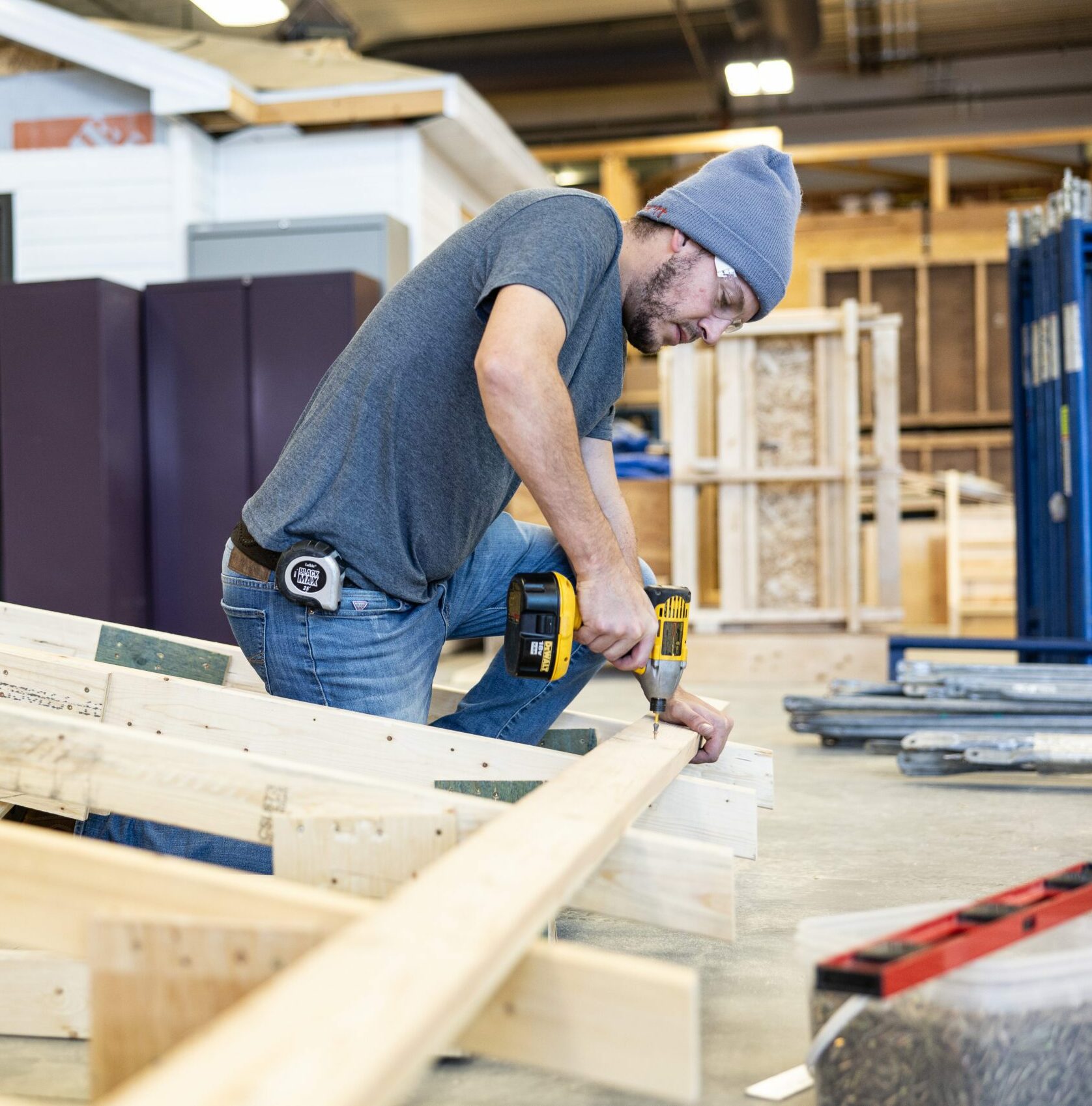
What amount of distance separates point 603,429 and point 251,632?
90cm

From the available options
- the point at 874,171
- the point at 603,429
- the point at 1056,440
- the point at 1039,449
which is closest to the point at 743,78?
the point at 874,171

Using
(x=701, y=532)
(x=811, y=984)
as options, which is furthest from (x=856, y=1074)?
(x=701, y=532)

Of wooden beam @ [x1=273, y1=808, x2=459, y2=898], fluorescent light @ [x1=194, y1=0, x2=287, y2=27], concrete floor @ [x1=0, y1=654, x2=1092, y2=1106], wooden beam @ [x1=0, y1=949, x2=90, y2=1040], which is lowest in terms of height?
concrete floor @ [x1=0, y1=654, x2=1092, y2=1106]

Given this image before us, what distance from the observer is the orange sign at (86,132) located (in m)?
7.36

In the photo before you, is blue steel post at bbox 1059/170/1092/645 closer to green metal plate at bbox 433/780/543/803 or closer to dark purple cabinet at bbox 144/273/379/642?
dark purple cabinet at bbox 144/273/379/642

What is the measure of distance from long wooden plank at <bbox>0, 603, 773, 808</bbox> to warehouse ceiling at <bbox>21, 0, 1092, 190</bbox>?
9.29 metres

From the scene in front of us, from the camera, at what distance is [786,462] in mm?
6500

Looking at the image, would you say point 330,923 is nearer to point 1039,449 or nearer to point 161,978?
point 161,978

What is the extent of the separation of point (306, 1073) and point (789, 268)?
1.91 meters

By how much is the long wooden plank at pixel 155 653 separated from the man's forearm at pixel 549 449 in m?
0.66

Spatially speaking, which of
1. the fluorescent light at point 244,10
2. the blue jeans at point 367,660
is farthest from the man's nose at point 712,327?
the fluorescent light at point 244,10

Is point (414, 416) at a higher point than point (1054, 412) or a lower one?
lower

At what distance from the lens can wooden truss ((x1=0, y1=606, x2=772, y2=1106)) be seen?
2.83 feet

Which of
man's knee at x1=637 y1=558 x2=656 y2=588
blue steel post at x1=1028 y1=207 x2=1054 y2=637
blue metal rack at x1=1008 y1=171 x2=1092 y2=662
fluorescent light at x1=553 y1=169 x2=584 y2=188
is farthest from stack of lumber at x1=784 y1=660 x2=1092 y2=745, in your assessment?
fluorescent light at x1=553 y1=169 x2=584 y2=188
